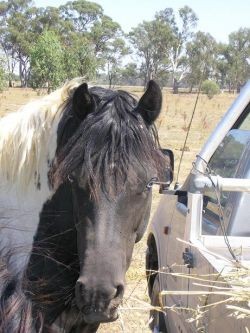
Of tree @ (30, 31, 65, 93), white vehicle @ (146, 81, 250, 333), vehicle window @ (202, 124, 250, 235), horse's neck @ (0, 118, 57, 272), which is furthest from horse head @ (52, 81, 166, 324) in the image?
tree @ (30, 31, 65, 93)

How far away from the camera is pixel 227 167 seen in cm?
338

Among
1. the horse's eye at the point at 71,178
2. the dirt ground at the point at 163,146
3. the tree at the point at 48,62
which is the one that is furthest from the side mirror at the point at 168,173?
the tree at the point at 48,62

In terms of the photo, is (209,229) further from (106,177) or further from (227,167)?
(106,177)

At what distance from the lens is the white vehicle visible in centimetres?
222

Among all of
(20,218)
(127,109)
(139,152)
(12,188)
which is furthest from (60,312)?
(127,109)

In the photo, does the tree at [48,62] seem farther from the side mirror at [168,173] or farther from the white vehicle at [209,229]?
the side mirror at [168,173]

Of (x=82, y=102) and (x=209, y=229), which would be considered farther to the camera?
(x=209, y=229)

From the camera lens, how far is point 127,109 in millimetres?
2594

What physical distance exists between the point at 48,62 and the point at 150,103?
91.7 ft

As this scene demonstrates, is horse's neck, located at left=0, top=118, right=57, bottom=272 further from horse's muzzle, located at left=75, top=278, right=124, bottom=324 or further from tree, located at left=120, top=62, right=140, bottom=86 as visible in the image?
tree, located at left=120, top=62, right=140, bottom=86

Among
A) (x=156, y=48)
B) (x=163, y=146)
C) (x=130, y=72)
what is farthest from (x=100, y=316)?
(x=130, y=72)

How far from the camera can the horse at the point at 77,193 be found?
2176 millimetres

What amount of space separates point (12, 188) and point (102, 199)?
0.62 meters

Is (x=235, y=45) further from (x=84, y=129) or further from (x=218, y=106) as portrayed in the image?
(x=84, y=129)
